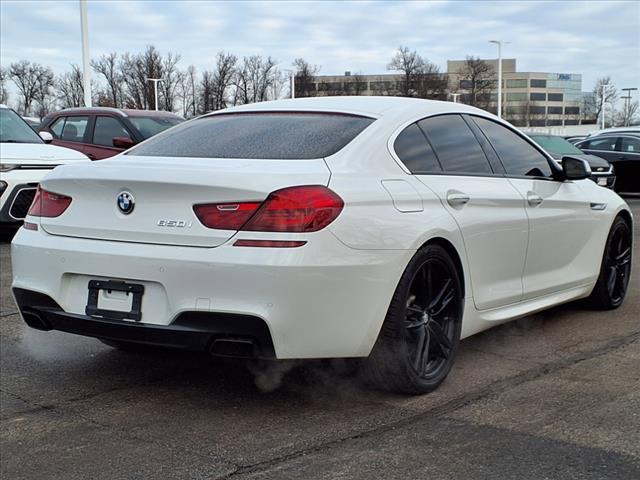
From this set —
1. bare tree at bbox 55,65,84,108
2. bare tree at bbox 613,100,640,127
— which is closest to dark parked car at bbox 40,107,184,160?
bare tree at bbox 55,65,84,108

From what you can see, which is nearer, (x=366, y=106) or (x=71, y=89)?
(x=366, y=106)

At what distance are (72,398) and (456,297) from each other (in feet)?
6.44

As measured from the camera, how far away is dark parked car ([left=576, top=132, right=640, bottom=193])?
1756 cm

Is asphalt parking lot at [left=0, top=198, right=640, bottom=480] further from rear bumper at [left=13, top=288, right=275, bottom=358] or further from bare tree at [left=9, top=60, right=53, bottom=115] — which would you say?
bare tree at [left=9, top=60, right=53, bottom=115]

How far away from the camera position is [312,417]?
3.63 metres

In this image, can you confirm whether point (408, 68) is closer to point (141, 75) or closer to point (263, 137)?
point (141, 75)

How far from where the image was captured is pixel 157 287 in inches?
134

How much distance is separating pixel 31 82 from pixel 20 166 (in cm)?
6930

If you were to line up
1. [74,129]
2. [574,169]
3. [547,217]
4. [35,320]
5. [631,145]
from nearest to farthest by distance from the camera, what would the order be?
[35,320], [547,217], [574,169], [74,129], [631,145]

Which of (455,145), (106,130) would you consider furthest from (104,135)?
(455,145)

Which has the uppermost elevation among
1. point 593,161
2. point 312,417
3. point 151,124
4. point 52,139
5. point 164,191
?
point 151,124

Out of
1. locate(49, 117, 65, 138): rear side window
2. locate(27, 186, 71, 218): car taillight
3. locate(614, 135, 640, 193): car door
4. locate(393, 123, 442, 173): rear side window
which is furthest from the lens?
locate(614, 135, 640, 193): car door

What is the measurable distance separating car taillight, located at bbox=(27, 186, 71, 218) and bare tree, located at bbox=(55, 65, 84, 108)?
225ft

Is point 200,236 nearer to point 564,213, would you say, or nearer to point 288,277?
point 288,277
